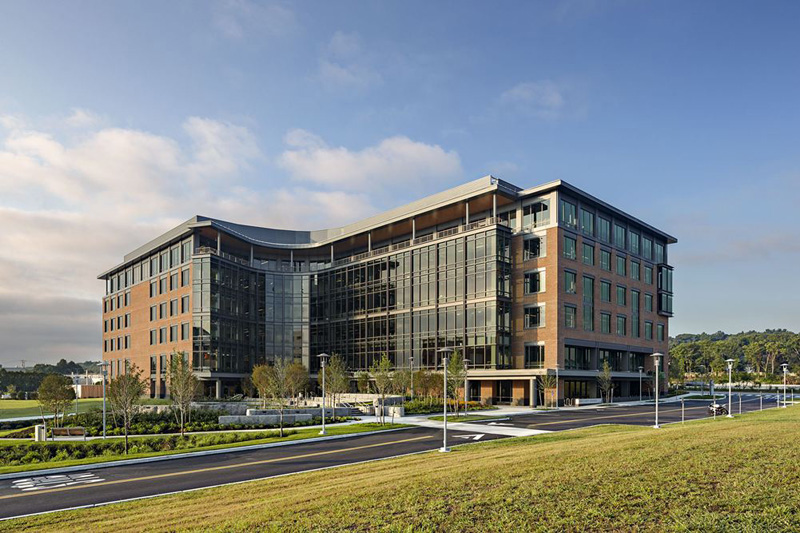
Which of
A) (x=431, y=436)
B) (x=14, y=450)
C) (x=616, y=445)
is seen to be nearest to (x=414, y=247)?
(x=431, y=436)

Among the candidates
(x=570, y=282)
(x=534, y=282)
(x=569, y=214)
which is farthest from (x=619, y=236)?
(x=534, y=282)

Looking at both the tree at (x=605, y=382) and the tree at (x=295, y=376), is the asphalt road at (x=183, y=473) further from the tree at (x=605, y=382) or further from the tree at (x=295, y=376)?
the tree at (x=605, y=382)

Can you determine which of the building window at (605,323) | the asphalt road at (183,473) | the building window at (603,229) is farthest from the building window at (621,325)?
the asphalt road at (183,473)

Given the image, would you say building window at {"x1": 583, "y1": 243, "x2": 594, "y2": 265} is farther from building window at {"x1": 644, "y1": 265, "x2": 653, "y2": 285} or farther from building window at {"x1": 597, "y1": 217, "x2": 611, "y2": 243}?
building window at {"x1": 644, "y1": 265, "x2": 653, "y2": 285}

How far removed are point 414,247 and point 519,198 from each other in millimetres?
14394

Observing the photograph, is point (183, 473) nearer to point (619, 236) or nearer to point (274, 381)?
point (274, 381)

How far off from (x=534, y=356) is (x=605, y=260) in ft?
54.7

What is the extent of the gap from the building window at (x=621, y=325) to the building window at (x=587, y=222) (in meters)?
12.8

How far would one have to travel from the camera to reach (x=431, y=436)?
32031 millimetres

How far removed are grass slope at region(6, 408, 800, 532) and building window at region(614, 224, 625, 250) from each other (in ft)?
193

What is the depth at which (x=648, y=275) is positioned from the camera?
8006 cm

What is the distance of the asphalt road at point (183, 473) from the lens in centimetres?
1750

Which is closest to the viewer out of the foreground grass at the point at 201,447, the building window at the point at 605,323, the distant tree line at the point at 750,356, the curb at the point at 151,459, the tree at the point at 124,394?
the curb at the point at 151,459

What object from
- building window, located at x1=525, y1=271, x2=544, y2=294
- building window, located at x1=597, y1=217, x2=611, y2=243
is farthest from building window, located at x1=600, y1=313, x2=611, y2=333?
building window, located at x1=525, y1=271, x2=544, y2=294
